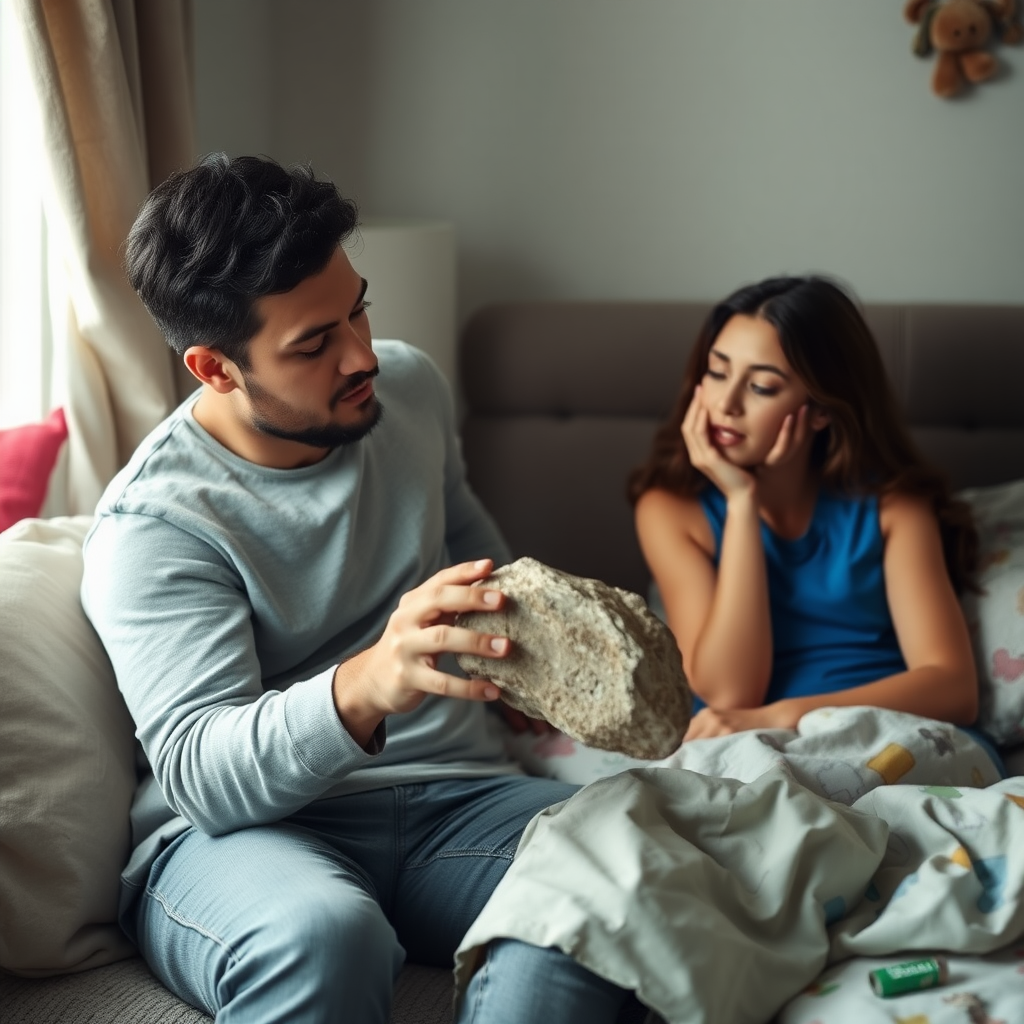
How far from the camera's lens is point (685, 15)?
2539 millimetres

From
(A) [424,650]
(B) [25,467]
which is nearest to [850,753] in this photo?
(A) [424,650]

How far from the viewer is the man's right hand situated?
3.99 feet

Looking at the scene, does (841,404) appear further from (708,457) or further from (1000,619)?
(1000,619)

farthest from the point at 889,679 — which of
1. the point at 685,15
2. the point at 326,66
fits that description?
the point at 326,66

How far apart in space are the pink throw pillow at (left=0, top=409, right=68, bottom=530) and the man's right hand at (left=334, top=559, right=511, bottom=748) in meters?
0.77

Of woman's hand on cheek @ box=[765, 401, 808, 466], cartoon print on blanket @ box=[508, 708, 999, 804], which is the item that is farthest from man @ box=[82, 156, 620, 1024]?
woman's hand on cheek @ box=[765, 401, 808, 466]

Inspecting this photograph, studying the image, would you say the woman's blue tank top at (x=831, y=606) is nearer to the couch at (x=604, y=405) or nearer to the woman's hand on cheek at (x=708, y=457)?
the woman's hand on cheek at (x=708, y=457)

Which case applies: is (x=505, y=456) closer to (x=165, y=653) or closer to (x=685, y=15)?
(x=685, y=15)

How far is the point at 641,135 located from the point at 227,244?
4.60ft

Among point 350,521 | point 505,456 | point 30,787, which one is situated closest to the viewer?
point 30,787

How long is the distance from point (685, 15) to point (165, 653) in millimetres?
1785

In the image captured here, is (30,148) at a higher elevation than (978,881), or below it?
higher

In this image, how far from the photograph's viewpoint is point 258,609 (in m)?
1.53

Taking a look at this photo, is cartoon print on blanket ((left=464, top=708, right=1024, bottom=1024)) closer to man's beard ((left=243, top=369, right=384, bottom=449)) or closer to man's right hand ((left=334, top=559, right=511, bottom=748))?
man's right hand ((left=334, top=559, right=511, bottom=748))
